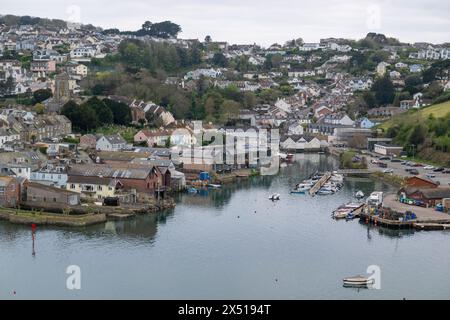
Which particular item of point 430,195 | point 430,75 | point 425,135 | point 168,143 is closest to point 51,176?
point 168,143

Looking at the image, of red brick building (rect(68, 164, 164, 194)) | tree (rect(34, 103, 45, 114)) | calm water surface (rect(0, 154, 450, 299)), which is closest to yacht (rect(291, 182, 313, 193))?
calm water surface (rect(0, 154, 450, 299))

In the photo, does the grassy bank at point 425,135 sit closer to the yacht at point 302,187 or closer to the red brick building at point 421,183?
the red brick building at point 421,183

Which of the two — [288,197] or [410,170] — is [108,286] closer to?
[288,197]

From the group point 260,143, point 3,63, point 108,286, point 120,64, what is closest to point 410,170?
point 260,143

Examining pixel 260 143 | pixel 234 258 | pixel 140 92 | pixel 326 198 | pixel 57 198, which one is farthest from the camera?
pixel 140 92

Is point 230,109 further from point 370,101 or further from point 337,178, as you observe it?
point 337,178

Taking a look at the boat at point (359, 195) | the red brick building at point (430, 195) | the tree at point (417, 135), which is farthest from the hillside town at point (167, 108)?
the red brick building at point (430, 195)

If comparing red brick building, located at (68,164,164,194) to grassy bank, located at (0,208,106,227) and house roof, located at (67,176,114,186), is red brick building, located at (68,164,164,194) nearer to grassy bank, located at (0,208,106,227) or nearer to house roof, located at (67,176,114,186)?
house roof, located at (67,176,114,186)
